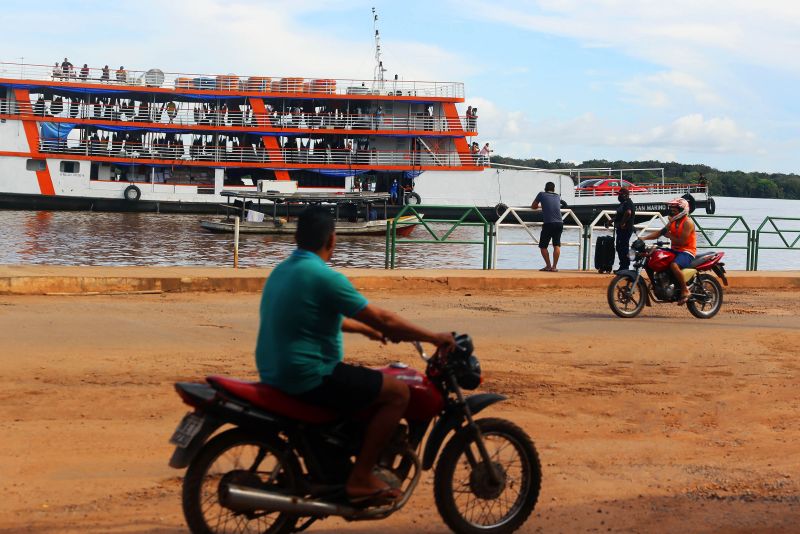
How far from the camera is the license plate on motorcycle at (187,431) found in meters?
3.90

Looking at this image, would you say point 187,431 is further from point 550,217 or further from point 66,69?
point 66,69

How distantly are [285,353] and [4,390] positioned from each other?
373cm

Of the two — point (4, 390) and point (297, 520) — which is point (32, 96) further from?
point (297, 520)

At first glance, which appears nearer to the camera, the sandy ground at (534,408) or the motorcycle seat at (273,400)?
the motorcycle seat at (273,400)

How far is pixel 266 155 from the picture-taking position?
148 feet

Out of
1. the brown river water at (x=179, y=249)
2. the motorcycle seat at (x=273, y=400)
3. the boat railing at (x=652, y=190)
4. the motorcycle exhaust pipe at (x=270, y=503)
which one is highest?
the boat railing at (x=652, y=190)

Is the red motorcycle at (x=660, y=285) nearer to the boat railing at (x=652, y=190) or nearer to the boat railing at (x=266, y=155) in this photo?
the boat railing at (x=652, y=190)

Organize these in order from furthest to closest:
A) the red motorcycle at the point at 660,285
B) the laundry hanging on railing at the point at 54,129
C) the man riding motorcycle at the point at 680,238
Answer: the laundry hanging on railing at the point at 54,129 < the red motorcycle at the point at 660,285 < the man riding motorcycle at the point at 680,238

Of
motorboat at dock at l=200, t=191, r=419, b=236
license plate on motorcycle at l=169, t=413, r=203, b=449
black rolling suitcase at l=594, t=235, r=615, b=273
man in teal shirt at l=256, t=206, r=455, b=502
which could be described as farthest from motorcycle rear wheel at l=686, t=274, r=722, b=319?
motorboat at dock at l=200, t=191, r=419, b=236

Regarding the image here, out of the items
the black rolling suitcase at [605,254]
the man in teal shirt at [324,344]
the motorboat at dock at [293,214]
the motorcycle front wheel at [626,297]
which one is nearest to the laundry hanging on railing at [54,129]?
the motorboat at dock at [293,214]

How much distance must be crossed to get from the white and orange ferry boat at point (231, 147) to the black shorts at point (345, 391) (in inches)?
1563

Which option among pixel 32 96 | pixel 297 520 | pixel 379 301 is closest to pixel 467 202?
pixel 32 96

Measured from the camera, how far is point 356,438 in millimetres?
4109

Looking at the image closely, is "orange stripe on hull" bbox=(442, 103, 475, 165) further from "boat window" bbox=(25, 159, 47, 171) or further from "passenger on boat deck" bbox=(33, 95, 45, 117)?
"passenger on boat deck" bbox=(33, 95, 45, 117)
